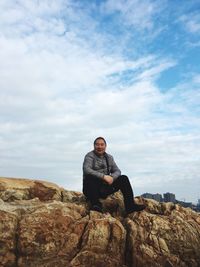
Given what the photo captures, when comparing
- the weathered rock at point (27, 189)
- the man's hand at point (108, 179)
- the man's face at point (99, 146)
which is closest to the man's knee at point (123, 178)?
the man's hand at point (108, 179)

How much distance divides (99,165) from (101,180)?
2.87 feet

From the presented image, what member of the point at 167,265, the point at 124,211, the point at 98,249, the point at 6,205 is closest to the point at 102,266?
the point at 98,249

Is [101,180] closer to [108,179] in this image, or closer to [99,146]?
[108,179]

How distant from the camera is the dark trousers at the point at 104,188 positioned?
16.6 meters

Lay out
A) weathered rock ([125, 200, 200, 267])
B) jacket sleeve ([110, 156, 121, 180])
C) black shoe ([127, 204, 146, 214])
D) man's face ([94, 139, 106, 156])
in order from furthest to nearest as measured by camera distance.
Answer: man's face ([94, 139, 106, 156]) < jacket sleeve ([110, 156, 121, 180]) < black shoe ([127, 204, 146, 214]) < weathered rock ([125, 200, 200, 267])

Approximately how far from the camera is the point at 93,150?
696 inches

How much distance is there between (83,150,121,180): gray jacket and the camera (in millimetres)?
16938

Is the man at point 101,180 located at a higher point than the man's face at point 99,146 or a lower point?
lower

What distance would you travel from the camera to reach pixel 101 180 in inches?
663

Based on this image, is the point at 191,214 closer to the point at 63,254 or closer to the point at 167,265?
the point at 167,265

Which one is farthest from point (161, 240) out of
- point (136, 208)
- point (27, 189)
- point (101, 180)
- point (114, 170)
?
point (27, 189)

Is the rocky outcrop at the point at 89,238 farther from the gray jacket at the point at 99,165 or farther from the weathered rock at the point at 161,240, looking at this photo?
the gray jacket at the point at 99,165

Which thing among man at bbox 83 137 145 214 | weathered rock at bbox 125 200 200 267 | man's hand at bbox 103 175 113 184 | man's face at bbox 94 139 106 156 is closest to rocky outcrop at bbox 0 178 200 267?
weathered rock at bbox 125 200 200 267

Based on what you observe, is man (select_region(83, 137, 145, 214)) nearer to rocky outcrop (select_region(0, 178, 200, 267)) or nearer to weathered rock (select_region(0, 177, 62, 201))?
rocky outcrop (select_region(0, 178, 200, 267))
